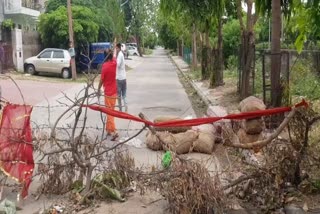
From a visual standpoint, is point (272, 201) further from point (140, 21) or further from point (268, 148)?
point (140, 21)

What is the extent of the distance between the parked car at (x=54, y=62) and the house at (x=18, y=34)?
5.56 ft

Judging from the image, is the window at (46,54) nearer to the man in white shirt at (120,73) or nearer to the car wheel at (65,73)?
the car wheel at (65,73)

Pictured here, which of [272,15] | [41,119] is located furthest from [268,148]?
[41,119]

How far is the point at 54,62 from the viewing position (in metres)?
27.7

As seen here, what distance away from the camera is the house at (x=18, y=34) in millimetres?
29323

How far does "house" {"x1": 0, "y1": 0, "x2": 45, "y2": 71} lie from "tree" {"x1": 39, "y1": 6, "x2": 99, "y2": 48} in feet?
4.94

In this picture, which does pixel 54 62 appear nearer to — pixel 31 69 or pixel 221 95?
pixel 31 69

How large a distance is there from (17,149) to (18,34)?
25.9m

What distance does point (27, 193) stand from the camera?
6.12 meters

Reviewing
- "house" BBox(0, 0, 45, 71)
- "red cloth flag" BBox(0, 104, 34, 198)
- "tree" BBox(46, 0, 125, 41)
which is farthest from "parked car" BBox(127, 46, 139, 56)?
"red cloth flag" BBox(0, 104, 34, 198)

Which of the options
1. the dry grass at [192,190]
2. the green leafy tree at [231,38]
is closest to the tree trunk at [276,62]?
the dry grass at [192,190]

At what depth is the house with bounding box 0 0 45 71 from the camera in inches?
1154

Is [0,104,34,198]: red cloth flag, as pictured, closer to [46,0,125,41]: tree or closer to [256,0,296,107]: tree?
[256,0,296,107]: tree

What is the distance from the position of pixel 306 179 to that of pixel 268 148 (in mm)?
607
